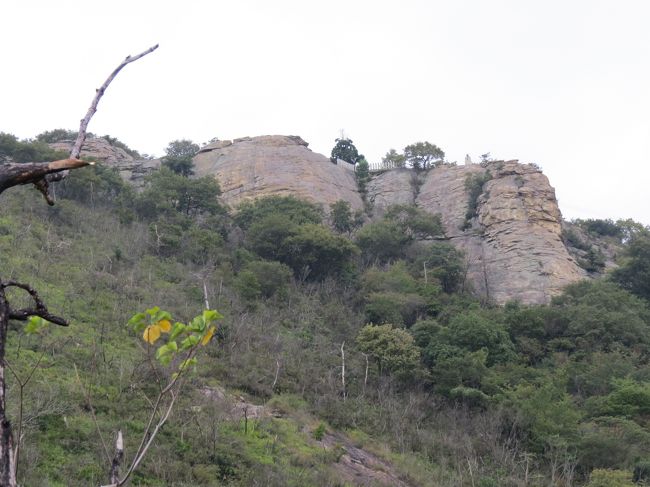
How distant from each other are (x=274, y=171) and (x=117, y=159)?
31.9ft

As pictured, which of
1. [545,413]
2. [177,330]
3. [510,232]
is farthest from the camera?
[510,232]

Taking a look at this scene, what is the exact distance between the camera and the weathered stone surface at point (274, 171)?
126ft

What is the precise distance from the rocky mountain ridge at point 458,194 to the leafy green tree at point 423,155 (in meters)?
1.07

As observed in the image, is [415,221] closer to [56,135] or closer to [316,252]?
[316,252]

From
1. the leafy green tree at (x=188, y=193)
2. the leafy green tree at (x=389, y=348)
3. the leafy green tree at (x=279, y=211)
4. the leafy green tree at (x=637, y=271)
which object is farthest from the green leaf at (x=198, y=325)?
the leafy green tree at (x=637, y=271)

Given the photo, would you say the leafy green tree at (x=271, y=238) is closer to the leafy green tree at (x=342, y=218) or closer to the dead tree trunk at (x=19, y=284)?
the leafy green tree at (x=342, y=218)

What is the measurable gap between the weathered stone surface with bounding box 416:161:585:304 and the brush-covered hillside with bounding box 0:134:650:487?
5.32ft

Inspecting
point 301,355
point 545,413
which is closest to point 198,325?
point 545,413

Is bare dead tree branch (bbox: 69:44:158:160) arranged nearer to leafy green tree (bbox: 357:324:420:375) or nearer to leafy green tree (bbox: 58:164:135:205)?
leafy green tree (bbox: 357:324:420:375)

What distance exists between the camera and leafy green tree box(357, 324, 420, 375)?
21703mm

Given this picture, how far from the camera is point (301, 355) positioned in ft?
69.9

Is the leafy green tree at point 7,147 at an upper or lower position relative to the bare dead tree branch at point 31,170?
upper

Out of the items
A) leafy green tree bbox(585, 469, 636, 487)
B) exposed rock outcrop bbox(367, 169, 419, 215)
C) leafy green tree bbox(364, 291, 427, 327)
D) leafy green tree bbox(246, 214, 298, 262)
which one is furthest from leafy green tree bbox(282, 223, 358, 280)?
leafy green tree bbox(585, 469, 636, 487)

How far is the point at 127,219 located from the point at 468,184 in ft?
57.7
